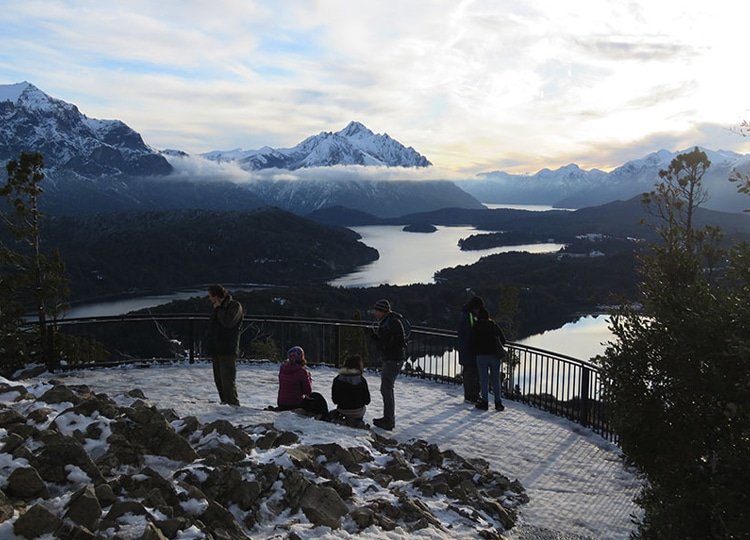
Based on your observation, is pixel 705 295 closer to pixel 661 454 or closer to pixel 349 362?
pixel 661 454

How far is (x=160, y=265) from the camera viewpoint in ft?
450

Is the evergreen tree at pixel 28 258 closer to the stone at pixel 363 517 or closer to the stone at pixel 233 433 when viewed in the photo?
the stone at pixel 233 433

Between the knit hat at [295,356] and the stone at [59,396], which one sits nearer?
the stone at [59,396]

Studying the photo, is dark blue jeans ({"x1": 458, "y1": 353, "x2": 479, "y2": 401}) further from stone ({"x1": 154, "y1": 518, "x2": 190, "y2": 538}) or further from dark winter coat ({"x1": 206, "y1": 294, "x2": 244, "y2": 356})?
stone ({"x1": 154, "y1": 518, "x2": 190, "y2": 538})

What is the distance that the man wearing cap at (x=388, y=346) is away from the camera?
924 centimetres

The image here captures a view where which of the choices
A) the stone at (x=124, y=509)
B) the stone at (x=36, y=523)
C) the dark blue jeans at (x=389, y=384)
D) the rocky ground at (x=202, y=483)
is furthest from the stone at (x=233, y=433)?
the dark blue jeans at (x=389, y=384)

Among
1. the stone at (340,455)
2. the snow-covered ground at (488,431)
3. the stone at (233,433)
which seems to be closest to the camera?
the stone at (233,433)

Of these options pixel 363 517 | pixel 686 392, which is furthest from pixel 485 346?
pixel 686 392

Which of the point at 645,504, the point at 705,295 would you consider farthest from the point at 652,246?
the point at 645,504

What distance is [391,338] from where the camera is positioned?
9242 millimetres

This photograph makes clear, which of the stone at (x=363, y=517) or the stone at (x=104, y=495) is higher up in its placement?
the stone at (x=104, y=495)

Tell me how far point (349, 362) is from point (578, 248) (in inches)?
6171

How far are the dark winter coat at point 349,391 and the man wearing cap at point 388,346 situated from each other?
584 millimetres

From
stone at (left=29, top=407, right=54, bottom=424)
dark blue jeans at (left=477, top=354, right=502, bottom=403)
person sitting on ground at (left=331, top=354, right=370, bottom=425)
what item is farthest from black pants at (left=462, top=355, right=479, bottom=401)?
stone at (left=29, top=407, right=54, bottom=424)
